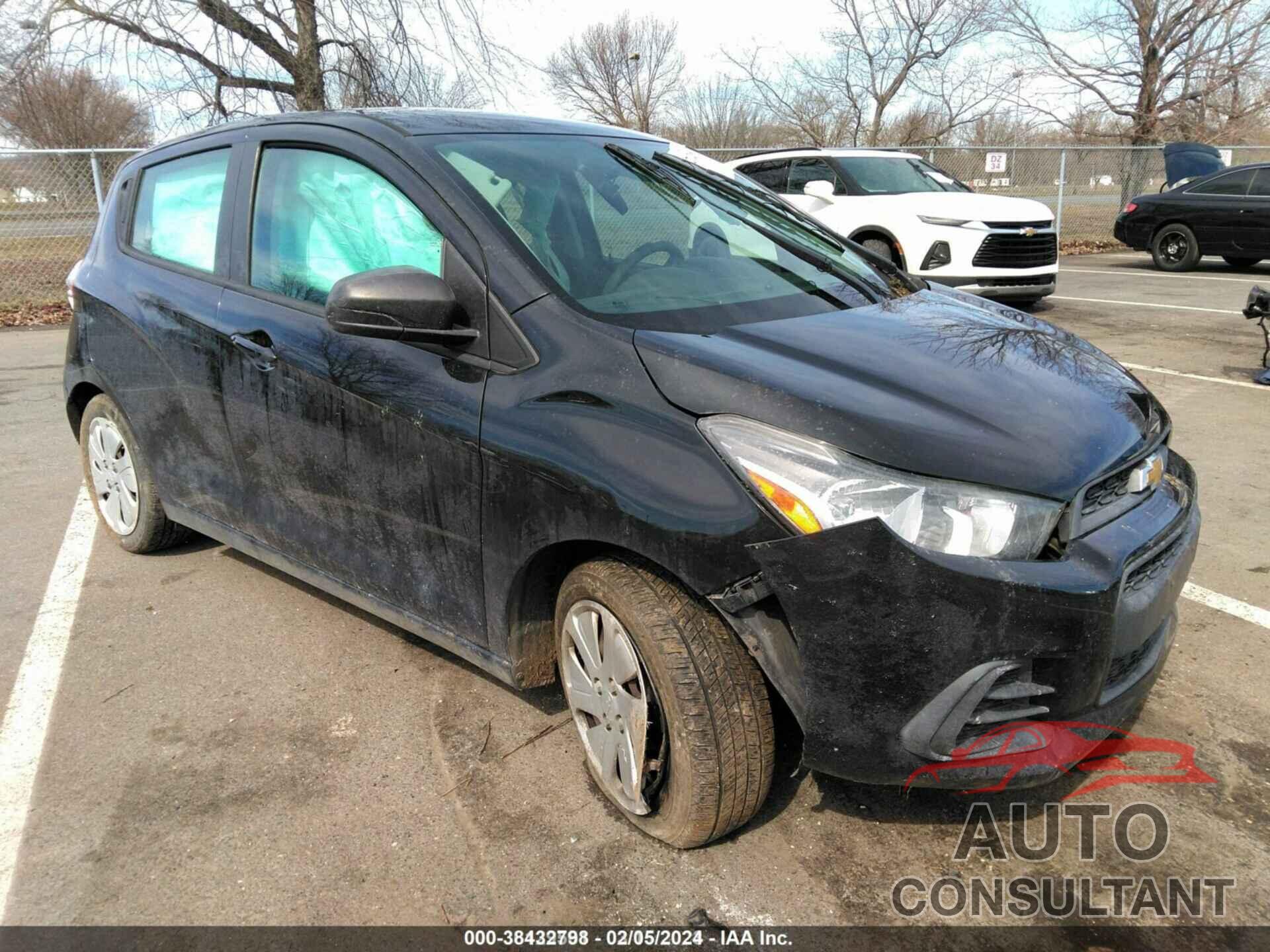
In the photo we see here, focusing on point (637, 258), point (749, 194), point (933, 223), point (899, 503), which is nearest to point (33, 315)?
point (933, 223)

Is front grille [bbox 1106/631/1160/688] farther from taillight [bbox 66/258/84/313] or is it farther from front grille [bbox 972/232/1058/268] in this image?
front grille [bbox 972/232/1058/268]

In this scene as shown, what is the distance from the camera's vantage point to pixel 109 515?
14.2ft

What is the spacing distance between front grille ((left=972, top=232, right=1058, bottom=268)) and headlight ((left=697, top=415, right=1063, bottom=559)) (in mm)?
8497

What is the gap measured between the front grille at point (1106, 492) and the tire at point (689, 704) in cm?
81

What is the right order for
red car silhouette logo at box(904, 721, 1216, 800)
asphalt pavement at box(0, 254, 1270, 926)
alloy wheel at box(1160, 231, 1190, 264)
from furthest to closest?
alloy wheel at box(1160, 231, 1190, 264)
asphalt pavement at box(0, 254, 1270, 926)
red car silhouette logo at box(904, 721, 1216, 800)

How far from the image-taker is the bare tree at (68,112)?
49.4ft

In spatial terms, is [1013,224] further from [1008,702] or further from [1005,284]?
[1008,702]

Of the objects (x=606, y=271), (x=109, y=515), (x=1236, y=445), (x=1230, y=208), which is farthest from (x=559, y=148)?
(x=1230, y=208)

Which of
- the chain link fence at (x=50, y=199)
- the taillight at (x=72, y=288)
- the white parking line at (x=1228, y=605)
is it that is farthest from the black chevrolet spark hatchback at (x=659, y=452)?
the chain link fence at (x=50, y=199)

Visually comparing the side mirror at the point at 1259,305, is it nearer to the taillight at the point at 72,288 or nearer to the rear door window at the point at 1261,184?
the taillight at the point at 72,288

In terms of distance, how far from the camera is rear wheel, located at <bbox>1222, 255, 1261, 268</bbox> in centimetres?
1399

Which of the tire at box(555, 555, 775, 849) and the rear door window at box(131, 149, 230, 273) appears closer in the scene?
the tire at box(555, 555, 775, 849)

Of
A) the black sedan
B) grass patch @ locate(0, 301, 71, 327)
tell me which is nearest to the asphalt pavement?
grass patch @ locate(0, 301, 71, 327)

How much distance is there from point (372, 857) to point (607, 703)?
68 centimetres
